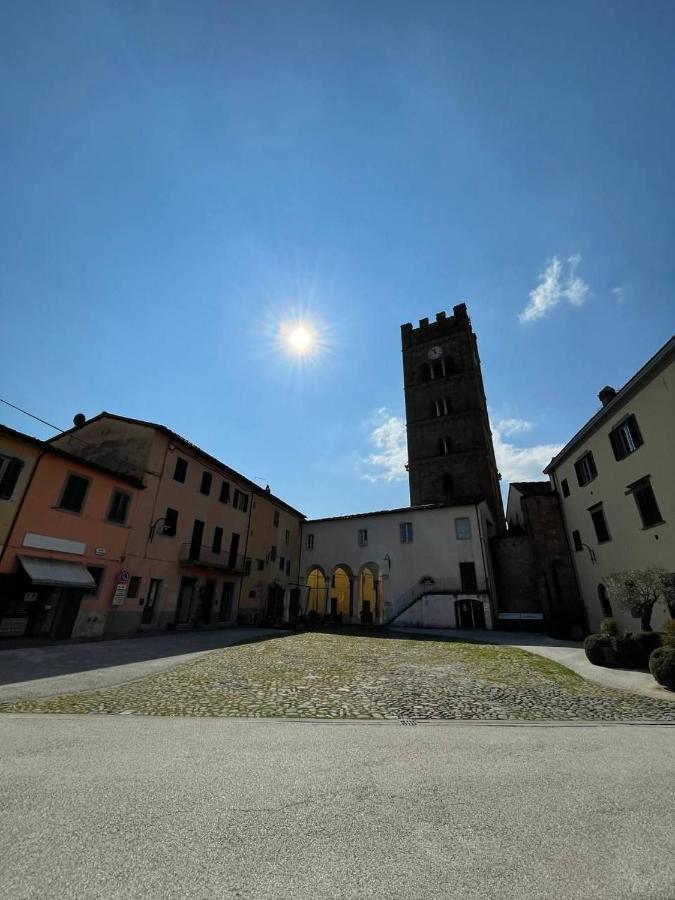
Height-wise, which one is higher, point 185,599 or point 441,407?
point 441,407

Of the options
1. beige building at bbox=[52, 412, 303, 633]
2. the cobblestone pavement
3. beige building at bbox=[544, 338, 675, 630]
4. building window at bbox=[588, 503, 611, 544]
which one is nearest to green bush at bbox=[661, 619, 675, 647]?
the cobblestone pavement

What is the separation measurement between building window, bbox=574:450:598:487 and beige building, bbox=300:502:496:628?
8506mm

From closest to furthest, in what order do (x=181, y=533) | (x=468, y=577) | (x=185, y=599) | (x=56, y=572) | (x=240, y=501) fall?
(x=56, y=572)
(x=181, y=533)
(x=185, y=599)
(x=468, y=577)
(x=240, y=501)

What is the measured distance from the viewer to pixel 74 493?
16.9 metres

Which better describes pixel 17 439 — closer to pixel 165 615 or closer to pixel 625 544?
pixel 165 615

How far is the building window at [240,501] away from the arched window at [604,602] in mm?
23299

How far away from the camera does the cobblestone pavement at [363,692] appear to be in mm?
6945

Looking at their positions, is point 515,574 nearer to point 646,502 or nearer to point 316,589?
point 646,502

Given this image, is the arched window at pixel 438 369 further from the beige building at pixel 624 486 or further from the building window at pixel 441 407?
the beige building at pixel 624 486

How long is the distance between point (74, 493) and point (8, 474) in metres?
2.70

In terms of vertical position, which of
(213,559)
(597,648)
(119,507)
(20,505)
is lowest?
(597,648)

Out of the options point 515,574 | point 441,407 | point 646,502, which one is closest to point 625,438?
point 646,502

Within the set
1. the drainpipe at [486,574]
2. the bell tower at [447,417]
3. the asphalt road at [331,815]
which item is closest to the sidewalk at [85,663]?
the asphalt road at [331,815]

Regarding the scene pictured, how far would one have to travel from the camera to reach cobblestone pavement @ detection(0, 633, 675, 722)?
6945mm
